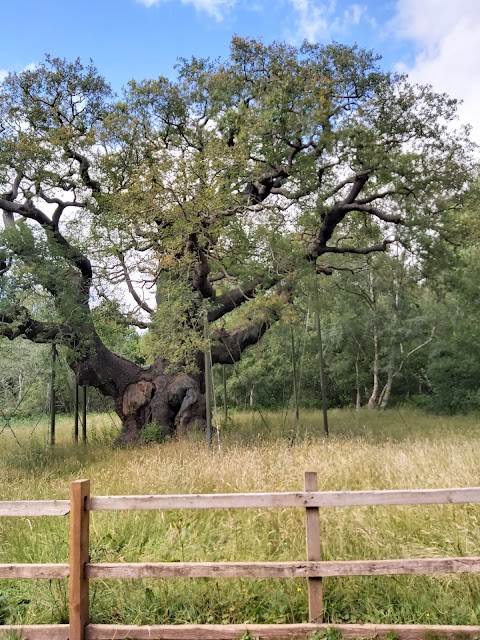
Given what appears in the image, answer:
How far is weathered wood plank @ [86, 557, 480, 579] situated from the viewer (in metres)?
3.60

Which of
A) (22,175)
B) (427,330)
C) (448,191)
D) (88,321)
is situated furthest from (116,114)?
(427,330)

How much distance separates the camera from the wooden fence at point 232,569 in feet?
11.6

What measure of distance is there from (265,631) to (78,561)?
4.55 feet

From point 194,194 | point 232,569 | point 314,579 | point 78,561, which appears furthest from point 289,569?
point 194,194

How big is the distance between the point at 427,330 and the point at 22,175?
20.1 m

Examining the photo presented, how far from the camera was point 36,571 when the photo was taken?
370cm

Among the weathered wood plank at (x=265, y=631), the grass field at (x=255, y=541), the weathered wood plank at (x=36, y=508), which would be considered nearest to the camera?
the weathered wood plank at (x=265, y=631)

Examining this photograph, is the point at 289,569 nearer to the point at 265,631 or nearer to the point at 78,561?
the point at 265,631

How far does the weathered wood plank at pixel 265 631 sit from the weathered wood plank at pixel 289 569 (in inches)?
12.7

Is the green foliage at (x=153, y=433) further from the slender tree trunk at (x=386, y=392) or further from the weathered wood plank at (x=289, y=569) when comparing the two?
the slender tree trunk at (x=386, y=392)

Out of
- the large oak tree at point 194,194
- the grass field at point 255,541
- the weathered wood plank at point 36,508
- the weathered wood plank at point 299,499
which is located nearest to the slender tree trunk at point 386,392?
the large oak tree at point 194,194

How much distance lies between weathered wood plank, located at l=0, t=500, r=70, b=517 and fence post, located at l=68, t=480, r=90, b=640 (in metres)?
0.16

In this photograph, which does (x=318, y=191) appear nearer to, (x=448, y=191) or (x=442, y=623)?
(x=448, y=191)

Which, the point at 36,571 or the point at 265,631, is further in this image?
the point at 36,571
